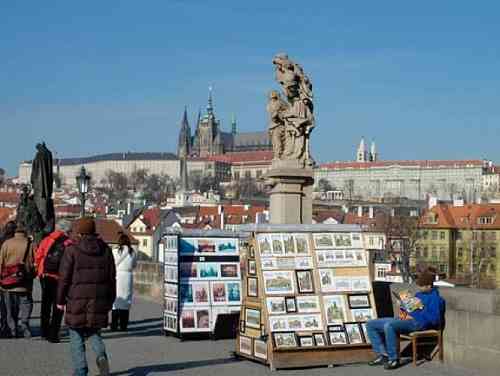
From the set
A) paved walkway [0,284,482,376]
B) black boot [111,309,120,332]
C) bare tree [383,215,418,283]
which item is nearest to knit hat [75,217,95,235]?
paved walkway [0,284,482,376]

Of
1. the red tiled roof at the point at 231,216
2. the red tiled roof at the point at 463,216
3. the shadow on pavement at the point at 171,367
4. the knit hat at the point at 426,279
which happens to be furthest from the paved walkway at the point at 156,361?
the red tiled roof at the point at 231,216

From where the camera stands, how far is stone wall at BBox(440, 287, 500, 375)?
31.1ft

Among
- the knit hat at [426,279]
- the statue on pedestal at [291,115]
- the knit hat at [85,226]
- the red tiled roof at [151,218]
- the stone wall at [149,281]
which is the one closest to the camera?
the knit hat at [85,226]

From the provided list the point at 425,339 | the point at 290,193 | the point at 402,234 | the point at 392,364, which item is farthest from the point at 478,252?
the point at 392,364

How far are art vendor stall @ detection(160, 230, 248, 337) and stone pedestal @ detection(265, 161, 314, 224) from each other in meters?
1.17

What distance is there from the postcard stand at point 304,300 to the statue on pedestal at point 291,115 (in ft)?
12.5

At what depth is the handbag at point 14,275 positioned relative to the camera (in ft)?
39.7

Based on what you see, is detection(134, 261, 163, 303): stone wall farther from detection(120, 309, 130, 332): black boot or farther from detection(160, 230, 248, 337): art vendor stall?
detection(160, 230, 248, 337): art vendor stall

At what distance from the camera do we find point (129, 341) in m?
12.2

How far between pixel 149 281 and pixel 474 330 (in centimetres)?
1109

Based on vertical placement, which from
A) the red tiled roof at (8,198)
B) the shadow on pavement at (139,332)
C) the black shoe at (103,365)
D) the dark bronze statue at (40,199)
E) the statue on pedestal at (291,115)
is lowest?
the shadow on pavement at (139,332)

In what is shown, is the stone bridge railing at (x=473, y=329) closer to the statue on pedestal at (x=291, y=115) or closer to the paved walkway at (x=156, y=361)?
the paved walkway at (x=156, y=361)

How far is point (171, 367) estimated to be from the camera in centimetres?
978

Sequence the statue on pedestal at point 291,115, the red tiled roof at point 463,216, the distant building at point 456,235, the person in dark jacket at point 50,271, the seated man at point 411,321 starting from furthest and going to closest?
the red tiled roof at point 463,216, the distant building at point 456,235, the statue on pedestal at point 291,115, the person in dark jacket at point 50,271, the seated man at point 411,321
